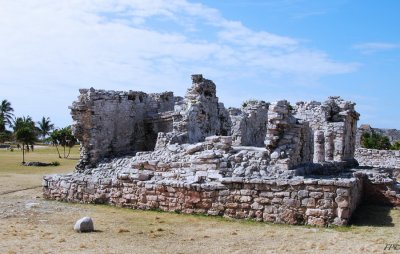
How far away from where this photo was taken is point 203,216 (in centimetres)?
1184

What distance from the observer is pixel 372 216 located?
11.8 m

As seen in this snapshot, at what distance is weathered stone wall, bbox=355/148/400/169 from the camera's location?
102ft

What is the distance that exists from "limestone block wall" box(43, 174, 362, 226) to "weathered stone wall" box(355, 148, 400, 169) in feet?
62.5

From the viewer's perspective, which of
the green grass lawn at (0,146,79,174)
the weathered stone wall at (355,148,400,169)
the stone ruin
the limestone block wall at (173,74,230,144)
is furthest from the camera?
the weathered stone wall at (355,148,400,169)

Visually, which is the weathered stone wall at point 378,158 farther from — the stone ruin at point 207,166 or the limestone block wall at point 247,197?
the limestone block wall at point 247,197

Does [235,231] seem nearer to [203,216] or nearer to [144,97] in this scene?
[203,216]

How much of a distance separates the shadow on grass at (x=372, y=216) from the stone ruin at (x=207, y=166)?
0.39 metres

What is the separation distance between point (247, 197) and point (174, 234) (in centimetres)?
234

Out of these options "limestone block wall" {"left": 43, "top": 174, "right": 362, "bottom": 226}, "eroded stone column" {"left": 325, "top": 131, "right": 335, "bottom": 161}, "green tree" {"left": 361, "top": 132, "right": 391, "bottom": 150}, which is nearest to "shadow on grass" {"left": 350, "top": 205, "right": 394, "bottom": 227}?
"limestone block wall" {"left": 43, "top": 174, "right": 362, "bottom": 226}

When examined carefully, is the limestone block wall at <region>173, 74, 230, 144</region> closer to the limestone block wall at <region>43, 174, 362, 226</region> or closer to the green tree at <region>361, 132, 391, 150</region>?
the limestone block wall at <region>43, 174, 362, 226</region>

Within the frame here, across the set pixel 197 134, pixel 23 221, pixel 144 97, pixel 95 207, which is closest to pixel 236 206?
pixel 95 207

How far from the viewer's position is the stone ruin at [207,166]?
36.3 ft

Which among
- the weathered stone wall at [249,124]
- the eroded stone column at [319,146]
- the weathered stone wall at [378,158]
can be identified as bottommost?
the weathered stone wall at [378,158]

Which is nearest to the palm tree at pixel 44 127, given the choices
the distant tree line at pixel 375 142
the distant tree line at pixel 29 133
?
the distant tree line at pixel 29 133
